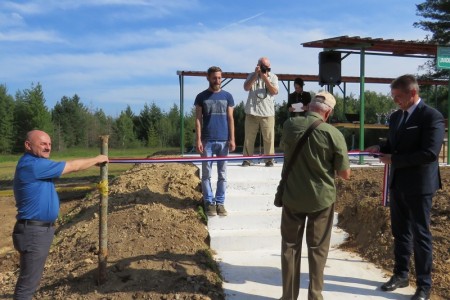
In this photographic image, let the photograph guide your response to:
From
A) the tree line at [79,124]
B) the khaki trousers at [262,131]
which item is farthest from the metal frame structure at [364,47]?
the tree line at [79,124]

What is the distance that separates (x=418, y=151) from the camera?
3633 mm

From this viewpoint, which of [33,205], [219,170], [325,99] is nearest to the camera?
[33,205]

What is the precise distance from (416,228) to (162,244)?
2440 millimetres

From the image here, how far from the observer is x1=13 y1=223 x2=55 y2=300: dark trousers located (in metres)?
3.33

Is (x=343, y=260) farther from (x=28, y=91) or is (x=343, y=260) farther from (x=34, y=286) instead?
(x=28, y=91)

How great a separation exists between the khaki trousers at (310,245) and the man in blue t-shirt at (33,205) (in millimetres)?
1738

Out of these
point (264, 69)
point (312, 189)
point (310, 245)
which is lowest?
point (310, 245)

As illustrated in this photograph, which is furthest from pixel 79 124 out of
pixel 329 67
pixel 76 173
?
pixel 329 67

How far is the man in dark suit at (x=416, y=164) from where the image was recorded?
3607 millimetres

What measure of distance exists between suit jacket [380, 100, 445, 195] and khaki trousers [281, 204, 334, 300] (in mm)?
767

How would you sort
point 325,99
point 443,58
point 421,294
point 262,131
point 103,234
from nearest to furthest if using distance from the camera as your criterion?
point 325,99 < point 421,294 < point 103,234 < point 262,131 < point 443,58

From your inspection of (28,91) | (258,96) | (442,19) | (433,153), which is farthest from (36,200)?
(28,91)

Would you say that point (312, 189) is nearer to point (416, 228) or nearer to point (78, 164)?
point (416, 228)

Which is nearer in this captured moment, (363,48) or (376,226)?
(376,226)
